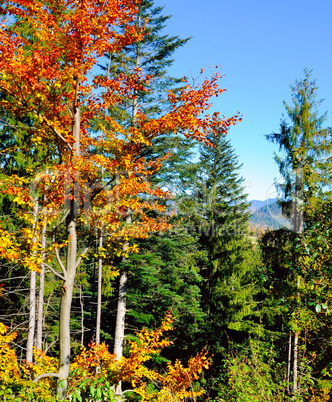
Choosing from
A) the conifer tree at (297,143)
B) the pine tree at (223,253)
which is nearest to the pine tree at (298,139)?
the conifer tree at (297,143)

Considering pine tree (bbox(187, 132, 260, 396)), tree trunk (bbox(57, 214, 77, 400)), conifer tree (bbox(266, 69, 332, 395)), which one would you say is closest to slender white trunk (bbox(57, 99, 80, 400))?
tree trunk (bbox(57, 214, 77, 400))

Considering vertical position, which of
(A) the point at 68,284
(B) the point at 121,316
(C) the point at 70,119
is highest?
(C) the point at 70,119

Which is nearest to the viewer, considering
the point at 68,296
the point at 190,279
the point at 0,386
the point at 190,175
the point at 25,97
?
the point at 0,386

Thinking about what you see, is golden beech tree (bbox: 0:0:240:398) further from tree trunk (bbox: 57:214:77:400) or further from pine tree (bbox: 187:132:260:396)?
pine tree (bbox: 187:132:260:396)

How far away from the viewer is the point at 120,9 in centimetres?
464

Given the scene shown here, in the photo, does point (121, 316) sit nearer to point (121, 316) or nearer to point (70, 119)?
point (121, 316)

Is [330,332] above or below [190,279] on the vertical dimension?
above

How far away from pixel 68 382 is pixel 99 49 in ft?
16.4

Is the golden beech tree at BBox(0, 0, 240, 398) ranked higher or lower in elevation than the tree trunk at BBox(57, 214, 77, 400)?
higher

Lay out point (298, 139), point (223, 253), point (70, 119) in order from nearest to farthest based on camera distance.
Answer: point (70, 119)
point (298, 139)
point (223, 253)

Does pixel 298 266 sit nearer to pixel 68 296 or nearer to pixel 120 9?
pixel 68 296

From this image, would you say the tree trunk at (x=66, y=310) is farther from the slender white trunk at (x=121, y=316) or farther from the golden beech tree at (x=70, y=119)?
the slender white trunk at (x=121, y=316)

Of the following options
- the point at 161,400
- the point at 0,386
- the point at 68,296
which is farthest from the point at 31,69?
the point at 161,400

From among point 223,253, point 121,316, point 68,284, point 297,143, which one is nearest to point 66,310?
point 68,284
